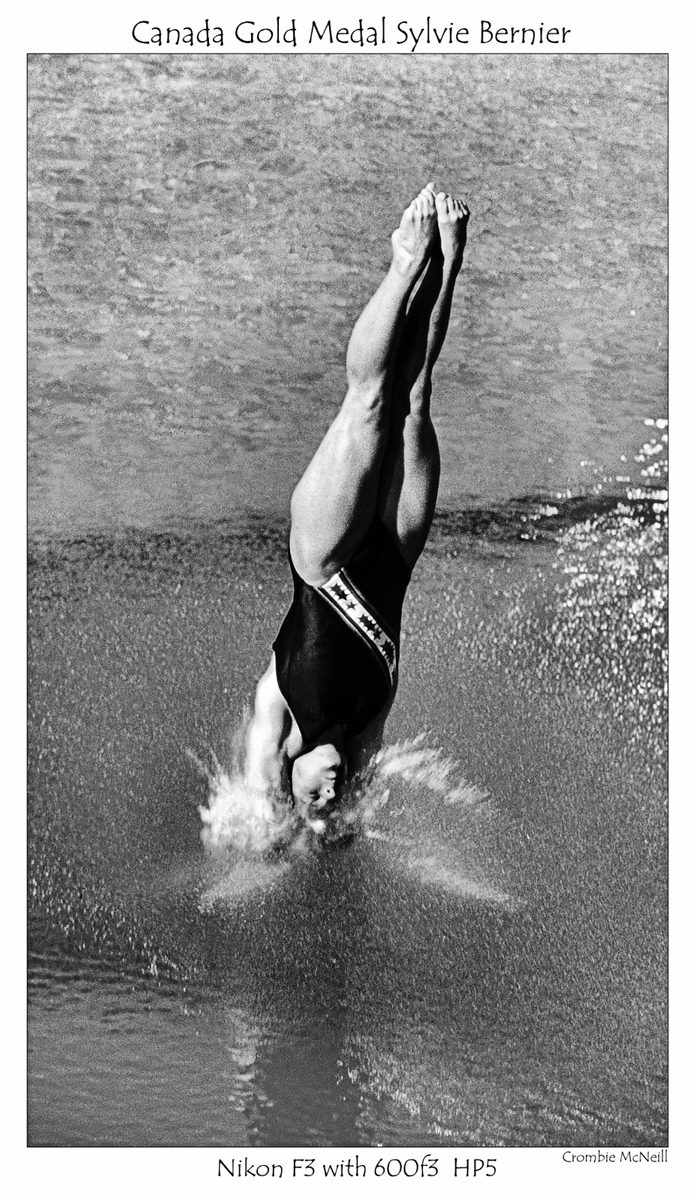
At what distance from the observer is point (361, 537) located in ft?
7.24

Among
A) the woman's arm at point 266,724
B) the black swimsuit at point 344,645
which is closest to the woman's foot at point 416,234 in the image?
the black swimsuit at point 344,645

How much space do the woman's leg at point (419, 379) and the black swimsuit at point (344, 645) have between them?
2.3 inches

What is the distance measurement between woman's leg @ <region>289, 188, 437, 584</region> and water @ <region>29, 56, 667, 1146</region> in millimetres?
51

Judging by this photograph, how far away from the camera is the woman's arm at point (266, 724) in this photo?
7.32ft

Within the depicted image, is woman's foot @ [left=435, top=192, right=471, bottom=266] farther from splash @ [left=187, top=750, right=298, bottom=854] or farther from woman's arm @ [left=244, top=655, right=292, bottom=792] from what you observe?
splash @ [left=187, top=750, right=298, bottom=854]

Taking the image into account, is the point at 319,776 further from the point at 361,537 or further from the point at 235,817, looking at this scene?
the point at 361,537

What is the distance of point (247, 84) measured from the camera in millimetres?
2258

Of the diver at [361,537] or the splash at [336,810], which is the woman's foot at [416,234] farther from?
the splash at [336,810]

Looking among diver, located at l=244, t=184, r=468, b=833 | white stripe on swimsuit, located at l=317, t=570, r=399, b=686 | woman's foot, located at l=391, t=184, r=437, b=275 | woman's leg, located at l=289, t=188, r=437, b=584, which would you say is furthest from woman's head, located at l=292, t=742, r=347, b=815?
woman's foot, located at l=391, t=184, r=437, b=275

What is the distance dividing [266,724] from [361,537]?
33 centimetres

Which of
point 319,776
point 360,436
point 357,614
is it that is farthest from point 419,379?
point 319,776

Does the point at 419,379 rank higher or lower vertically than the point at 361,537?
higher
